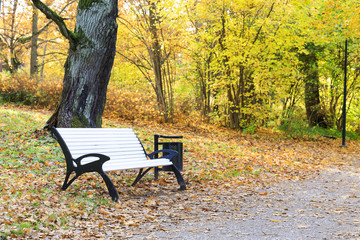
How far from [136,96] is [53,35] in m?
10.4

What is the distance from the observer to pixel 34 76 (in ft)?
52.0

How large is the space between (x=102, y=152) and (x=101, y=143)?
0.57 ft

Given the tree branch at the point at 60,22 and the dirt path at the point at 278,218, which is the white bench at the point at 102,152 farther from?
the tree branch at the point at 60,22

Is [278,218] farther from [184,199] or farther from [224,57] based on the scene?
[224,57]

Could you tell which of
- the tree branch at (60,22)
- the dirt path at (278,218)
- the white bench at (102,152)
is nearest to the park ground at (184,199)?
the dirt path at (278,218)

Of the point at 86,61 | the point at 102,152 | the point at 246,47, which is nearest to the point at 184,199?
the point at 102,152

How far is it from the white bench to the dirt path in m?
1.19

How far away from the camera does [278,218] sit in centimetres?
475

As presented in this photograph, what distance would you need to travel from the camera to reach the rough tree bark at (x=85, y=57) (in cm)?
824

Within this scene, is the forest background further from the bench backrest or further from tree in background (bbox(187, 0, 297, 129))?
the bench backrest

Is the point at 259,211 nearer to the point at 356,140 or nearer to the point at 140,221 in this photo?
the point at 140,221

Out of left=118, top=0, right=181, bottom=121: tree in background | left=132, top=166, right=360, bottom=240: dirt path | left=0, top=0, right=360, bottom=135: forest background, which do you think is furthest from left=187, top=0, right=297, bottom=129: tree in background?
left=132, top=166, right=360, bottom=240: dirt path

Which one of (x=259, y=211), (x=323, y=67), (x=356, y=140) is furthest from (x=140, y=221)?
(x=356, y=140)

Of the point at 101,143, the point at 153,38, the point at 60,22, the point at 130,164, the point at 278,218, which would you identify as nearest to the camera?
the point at 278,218
